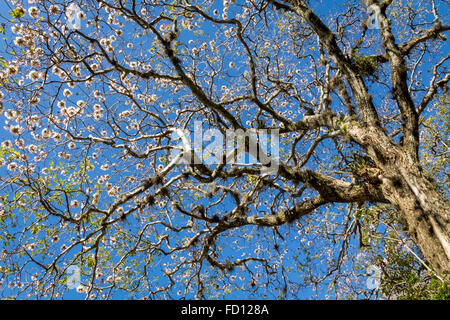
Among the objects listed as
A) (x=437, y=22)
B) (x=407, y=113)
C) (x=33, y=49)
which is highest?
(x=437, y=22)

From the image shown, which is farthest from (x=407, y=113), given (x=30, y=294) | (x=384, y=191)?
(x=30, y=294)

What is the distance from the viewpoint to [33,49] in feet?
14.7

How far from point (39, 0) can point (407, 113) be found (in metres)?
5.57

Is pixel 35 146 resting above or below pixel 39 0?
below

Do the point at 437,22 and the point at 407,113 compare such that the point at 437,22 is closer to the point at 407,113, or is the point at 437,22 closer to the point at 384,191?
the point at 407,113

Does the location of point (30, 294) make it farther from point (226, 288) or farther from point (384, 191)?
point (384, 191)

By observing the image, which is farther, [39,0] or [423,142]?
[423,142]

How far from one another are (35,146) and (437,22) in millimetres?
7232

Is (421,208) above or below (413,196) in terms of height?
below

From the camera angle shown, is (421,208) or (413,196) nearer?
(421,208)

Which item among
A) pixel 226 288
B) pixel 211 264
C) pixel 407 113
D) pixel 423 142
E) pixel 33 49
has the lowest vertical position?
pixel 226 288
